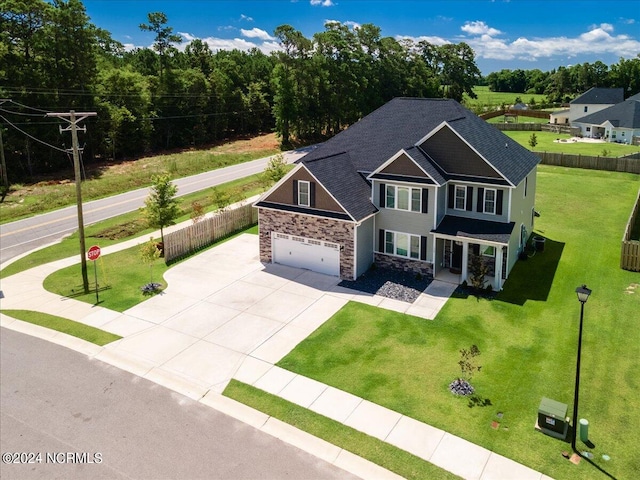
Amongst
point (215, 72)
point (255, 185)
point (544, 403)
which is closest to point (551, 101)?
point (215, 72)

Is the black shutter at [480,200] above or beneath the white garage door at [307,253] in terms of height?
above

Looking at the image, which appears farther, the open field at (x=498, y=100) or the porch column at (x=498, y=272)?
the open field at (x=498, y=100)

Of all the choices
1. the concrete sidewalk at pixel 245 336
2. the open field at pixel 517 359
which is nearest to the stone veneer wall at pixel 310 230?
the concrete sidewalk at pixel 245 336

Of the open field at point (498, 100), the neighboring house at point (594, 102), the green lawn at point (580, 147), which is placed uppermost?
the open field at point (498, 100)

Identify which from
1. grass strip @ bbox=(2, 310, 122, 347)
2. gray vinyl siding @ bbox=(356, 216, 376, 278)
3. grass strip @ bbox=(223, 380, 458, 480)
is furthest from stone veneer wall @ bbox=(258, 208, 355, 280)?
grass strip @ bbox=(223, 380, 458, 480)

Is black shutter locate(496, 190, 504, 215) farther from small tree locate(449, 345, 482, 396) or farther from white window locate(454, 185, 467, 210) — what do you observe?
small tree locate(449, 345, 482, 396)

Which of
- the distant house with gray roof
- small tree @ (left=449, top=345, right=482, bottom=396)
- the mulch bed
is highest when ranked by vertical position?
the distant house with gray roof

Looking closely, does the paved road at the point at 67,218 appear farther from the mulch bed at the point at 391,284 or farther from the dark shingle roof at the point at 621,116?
the dark shingle roof at the point at 621,116

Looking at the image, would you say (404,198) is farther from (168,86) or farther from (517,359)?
(168,86)
